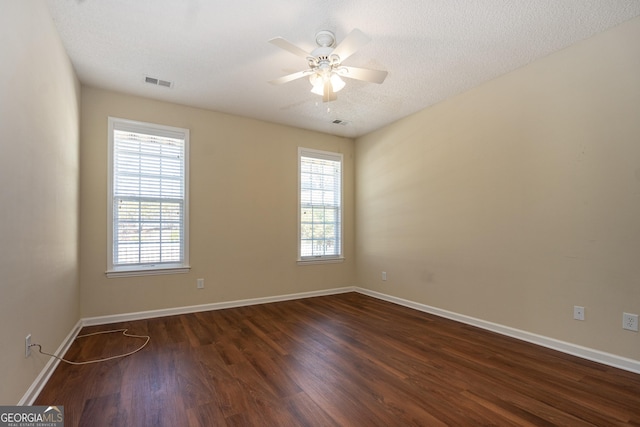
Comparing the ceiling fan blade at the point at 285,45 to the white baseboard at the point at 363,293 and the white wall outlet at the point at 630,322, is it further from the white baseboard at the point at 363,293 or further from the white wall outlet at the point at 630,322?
the white wall outlet at the point at 630,322

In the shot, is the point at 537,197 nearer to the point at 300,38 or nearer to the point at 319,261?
the point at 300,38

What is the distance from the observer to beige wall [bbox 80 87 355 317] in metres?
3.50

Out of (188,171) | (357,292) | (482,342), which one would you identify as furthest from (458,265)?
(188,171)

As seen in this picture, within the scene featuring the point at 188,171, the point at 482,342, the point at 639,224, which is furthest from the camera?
the point at 188,171

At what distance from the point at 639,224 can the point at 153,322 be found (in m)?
4.78

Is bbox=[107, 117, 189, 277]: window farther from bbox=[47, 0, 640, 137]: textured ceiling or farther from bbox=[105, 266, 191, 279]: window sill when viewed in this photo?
bbox=[47, 0, 640, 137]: textured ceiling

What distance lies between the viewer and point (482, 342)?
2977 mm

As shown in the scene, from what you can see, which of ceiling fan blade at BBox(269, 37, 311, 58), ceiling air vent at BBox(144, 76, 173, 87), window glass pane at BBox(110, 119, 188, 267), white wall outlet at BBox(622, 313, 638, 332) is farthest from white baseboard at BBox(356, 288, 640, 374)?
ceiling air vent at BBox(144, 76, 173, 87)

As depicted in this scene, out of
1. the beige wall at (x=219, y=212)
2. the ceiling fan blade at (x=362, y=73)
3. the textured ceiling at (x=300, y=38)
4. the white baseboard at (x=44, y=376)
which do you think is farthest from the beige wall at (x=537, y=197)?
the white baseboard at (x=44, y=376)

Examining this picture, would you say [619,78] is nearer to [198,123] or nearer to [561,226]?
[561,226]

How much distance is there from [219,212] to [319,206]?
1.68 metres

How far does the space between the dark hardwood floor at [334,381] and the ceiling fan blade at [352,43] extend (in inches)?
97.2

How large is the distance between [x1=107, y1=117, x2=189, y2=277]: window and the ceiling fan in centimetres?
207

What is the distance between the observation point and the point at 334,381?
7.33 ft
